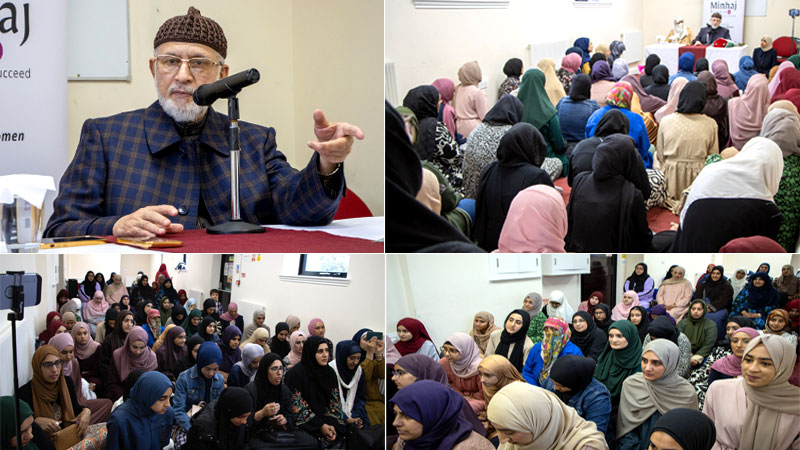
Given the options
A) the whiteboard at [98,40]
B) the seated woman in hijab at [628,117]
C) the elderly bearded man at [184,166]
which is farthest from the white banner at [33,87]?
the seated woman in hijab at [628,117]

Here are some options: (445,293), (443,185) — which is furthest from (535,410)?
(443,185)

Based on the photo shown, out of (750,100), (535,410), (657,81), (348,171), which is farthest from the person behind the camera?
(348,171)

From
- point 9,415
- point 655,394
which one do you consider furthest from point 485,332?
point 9,415

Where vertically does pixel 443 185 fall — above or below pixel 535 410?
above

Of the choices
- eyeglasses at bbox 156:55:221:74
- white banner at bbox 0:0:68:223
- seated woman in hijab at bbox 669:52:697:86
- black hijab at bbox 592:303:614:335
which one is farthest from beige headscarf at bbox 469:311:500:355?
white banner at bbox 0:0:68:223

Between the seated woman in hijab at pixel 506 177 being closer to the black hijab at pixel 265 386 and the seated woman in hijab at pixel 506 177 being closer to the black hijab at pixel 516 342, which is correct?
the black hijab at pixel 516 342

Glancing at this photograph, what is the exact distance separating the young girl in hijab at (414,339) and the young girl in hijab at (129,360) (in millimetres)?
626

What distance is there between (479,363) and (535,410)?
0.53 ft

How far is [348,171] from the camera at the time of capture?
2.86m

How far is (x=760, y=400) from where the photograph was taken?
5.52 feet

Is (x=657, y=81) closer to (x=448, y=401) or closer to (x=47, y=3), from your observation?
(x=448, y=401)

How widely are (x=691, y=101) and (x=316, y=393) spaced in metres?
1.26

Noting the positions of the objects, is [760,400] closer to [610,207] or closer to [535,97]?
[610,207]

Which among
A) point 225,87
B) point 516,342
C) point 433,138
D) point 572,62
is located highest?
point 572,62
